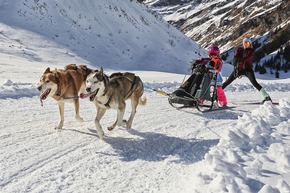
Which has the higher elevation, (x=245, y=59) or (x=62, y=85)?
(x=245, y=59)

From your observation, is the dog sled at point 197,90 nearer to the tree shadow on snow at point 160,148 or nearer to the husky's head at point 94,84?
the tree shadow on snow at point 160,148

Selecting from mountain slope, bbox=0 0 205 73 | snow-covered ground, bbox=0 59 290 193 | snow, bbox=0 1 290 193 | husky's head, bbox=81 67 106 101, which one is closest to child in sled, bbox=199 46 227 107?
snow, bbox=0 1 290 193

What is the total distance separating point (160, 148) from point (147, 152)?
0.95 ft

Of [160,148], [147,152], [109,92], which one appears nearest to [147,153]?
[147,152]

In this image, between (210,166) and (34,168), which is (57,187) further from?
(210,166)

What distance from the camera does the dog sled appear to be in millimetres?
8359

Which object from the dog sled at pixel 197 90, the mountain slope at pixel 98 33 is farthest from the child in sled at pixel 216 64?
the mountain slope at pixel 98 33

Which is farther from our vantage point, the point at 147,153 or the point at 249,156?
the point at 147,153

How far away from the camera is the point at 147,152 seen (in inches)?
205

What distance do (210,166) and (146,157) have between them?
3.85 feet

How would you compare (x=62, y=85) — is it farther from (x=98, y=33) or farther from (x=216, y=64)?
(x=98, y=33)

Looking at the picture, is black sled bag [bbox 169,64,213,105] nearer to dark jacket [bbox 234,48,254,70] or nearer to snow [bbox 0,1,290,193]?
snow [bbox 0,1,290,193]

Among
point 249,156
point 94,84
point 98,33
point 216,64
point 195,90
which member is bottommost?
point 249,156

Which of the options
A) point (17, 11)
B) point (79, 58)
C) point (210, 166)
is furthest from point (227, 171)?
point (17, 11)
